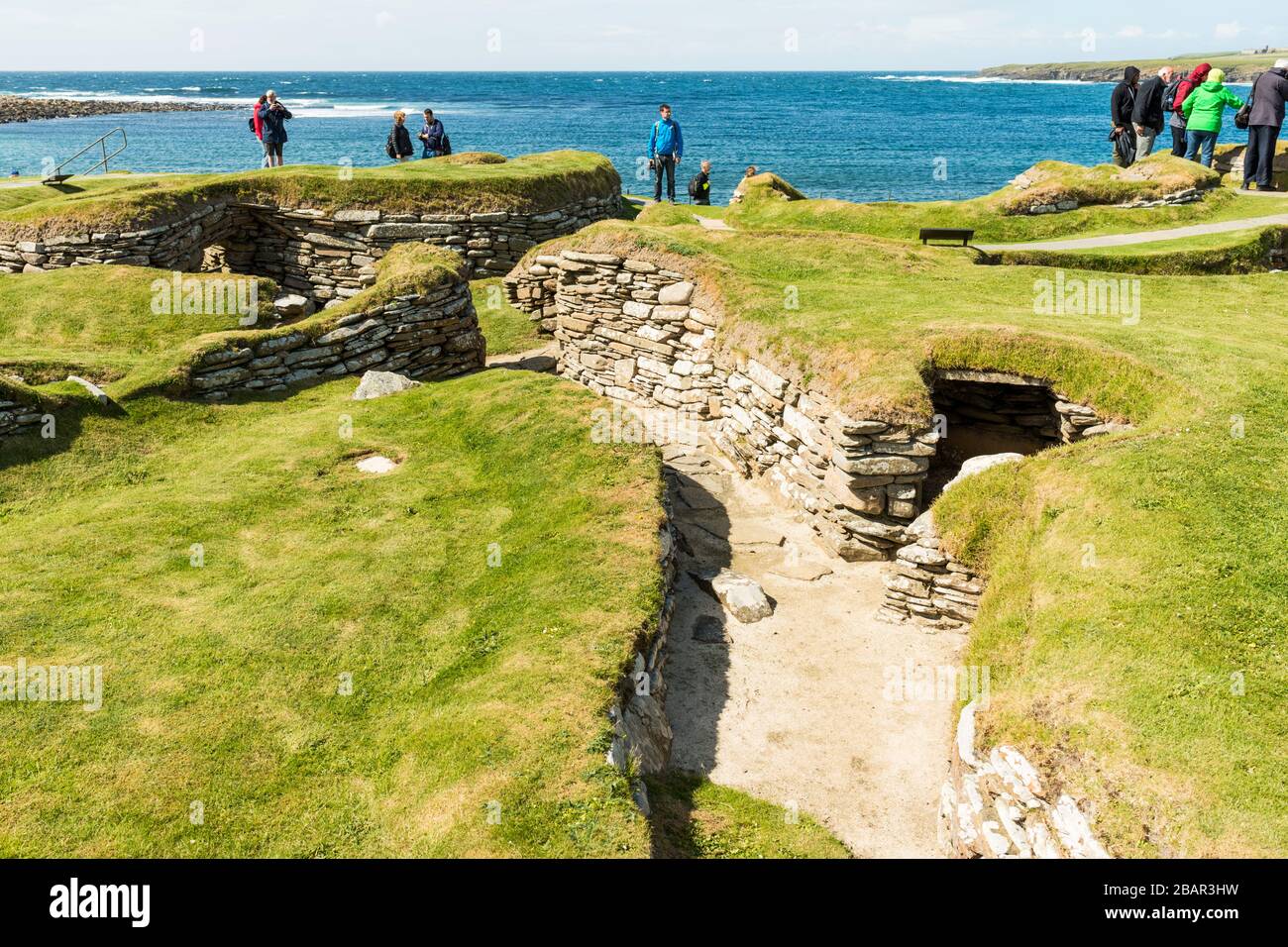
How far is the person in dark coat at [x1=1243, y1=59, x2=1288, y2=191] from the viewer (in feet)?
80.1

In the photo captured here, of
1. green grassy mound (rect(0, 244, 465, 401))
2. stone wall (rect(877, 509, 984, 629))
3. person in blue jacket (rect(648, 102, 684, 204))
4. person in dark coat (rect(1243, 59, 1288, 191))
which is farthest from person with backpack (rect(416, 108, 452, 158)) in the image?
stone wall (rect(877, 509, 984, 629))

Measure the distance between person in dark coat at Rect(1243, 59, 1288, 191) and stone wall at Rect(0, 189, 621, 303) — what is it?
21.7 meters

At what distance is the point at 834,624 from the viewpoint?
40.6 feet

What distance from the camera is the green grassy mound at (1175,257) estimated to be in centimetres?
2038

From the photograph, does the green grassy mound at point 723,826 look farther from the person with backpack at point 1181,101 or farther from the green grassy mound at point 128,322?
the person with backpack at point 1181,101

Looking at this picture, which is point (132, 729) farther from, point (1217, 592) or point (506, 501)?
point (1217, 592)

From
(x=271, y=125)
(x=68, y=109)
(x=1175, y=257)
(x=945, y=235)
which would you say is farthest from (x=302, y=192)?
(x=68, y=109)

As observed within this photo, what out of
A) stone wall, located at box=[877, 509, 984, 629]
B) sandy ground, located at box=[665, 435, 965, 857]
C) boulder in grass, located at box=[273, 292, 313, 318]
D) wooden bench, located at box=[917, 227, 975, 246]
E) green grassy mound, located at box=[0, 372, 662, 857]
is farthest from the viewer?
wooden bench, located at box=[917, 227, 975, 246]

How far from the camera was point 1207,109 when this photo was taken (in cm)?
2738

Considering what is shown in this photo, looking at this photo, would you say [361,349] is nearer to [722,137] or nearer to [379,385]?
[379,385]

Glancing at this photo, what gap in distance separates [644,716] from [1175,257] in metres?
18.5

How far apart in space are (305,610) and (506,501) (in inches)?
147

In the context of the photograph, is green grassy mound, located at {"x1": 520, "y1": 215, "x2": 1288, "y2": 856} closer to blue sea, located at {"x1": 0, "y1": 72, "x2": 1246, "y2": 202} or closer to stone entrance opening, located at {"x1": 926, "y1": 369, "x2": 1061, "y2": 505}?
stone entrance opening, located at {"x1": 926, "y1": 369, "x2": 1061, "y2": 505}
